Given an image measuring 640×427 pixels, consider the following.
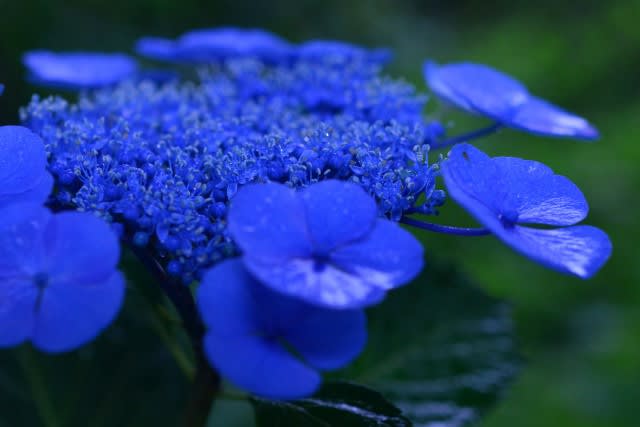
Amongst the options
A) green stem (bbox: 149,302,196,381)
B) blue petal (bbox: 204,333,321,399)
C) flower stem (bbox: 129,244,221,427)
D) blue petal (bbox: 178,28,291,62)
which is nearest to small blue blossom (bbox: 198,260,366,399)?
blue petal (bbox: 204,333,321,399)

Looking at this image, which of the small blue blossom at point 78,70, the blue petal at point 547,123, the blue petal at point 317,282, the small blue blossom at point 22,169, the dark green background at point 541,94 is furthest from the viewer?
the dark green background at point 541,94

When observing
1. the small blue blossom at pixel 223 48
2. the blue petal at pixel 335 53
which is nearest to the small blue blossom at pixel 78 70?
the small blue blossom at pixel 223 48

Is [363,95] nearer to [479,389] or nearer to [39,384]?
[479,389]

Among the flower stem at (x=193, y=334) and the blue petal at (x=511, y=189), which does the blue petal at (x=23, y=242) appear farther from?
the blue petal at (x=511, y=189)

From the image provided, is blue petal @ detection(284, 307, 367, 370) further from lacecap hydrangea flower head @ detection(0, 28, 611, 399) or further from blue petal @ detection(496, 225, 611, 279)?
blue petal @ detection(496, 225, 611, 279)

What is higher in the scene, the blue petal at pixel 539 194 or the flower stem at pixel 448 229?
the blue petal at pixel 539 194

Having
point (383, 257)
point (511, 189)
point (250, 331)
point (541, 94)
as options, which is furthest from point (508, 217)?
point (541, 94)
